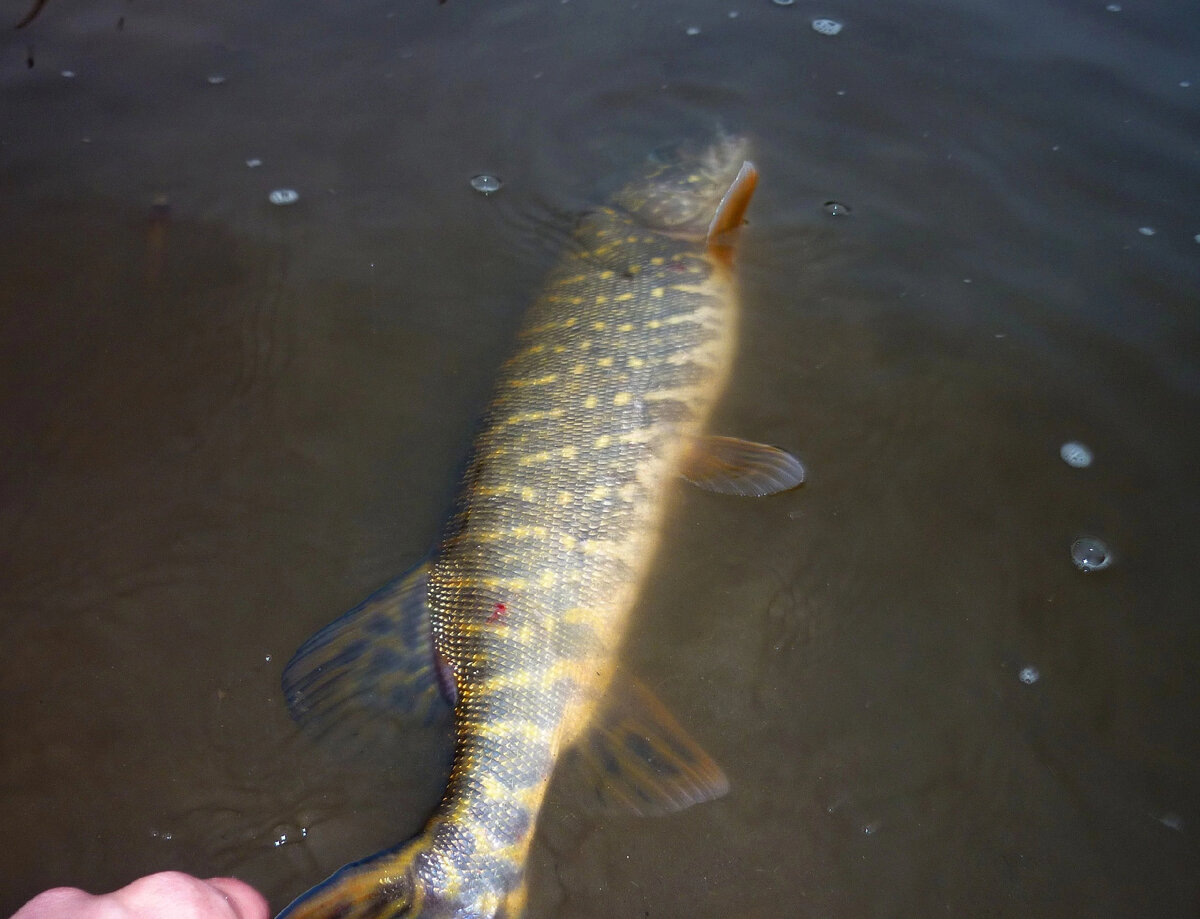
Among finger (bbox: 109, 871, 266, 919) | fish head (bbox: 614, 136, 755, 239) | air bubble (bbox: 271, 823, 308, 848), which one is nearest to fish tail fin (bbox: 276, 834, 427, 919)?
finger (bbox: 109, 871, 266, 919)

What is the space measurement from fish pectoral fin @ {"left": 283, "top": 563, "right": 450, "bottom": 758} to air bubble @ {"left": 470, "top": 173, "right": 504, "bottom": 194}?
6.76 feet

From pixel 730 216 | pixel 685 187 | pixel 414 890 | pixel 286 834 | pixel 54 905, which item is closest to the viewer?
pixel 54 905

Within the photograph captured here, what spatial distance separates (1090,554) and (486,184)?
2.70 metres

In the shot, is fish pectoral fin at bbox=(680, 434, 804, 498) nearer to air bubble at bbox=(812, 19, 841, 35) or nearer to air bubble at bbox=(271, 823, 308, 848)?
air bubble at bbox=(271, 823, 308, 848)

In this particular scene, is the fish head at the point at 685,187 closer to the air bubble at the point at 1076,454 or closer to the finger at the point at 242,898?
the air bubble at the point at 1076,454

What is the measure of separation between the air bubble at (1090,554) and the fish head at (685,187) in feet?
5.46

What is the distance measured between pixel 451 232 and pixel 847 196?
5.45 ft

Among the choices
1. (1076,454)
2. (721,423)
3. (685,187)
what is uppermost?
(685,187)

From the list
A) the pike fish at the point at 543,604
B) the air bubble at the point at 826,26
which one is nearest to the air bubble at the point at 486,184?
the pike fish at the point at 543,604

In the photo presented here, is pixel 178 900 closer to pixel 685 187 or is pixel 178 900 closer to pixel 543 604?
pixel 543 604

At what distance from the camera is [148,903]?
1670 millimetres

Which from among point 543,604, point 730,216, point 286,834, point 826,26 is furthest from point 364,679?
point 826,26

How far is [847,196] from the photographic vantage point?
3.36 m

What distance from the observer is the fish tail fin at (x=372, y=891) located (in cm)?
168
